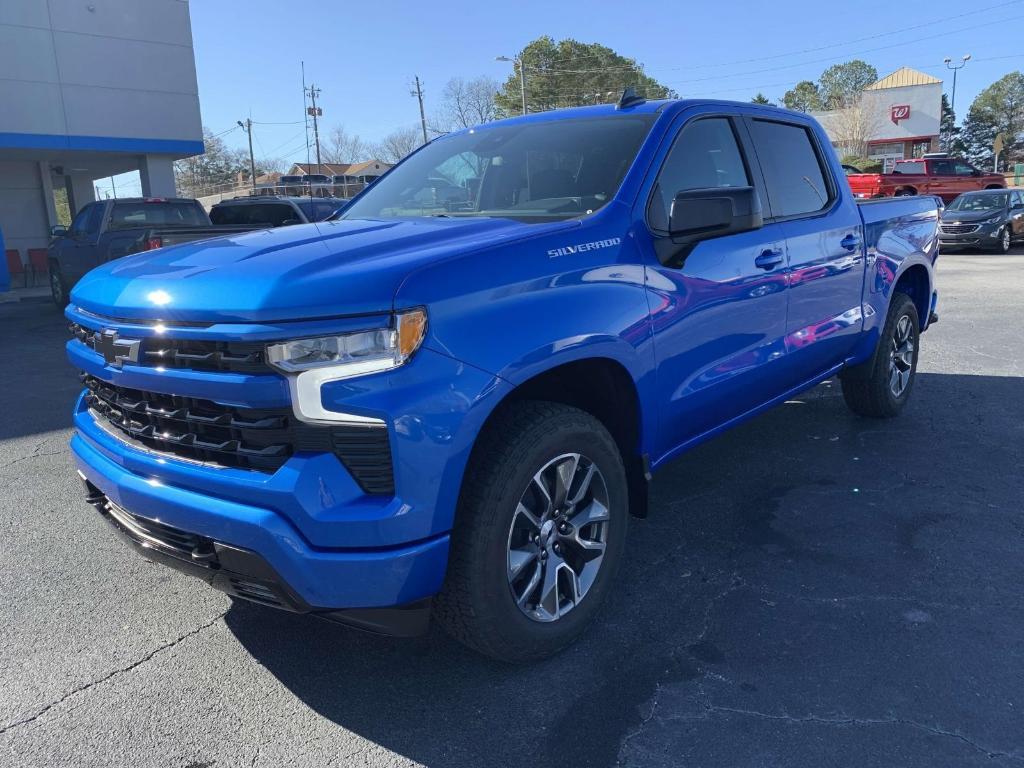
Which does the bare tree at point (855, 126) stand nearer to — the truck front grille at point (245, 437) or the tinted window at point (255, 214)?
the tinted window at point (255, 214)

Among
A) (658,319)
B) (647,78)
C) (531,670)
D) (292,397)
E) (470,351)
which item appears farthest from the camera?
(647,78)

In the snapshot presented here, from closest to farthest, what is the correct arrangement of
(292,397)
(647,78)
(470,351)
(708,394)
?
(292,397) → (470,351) → (708,394) → (647,78)

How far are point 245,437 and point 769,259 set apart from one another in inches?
101

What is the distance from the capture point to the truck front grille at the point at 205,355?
7.23 feet

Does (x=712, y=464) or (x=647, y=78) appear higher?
(x=647, y=78)

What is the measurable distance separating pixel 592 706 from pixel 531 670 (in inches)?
11.5

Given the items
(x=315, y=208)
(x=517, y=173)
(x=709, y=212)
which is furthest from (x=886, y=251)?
(x=315, y=208)

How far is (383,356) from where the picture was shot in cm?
218

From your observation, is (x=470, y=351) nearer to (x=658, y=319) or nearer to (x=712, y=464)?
(x=658, y=319)

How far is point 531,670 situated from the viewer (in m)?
2.75

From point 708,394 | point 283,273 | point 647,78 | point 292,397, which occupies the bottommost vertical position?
point 708,394

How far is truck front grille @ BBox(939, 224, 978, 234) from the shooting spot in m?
18.7

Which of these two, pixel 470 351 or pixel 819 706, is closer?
pixel 470 351

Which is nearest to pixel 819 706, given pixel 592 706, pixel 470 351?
pixel 592 706
